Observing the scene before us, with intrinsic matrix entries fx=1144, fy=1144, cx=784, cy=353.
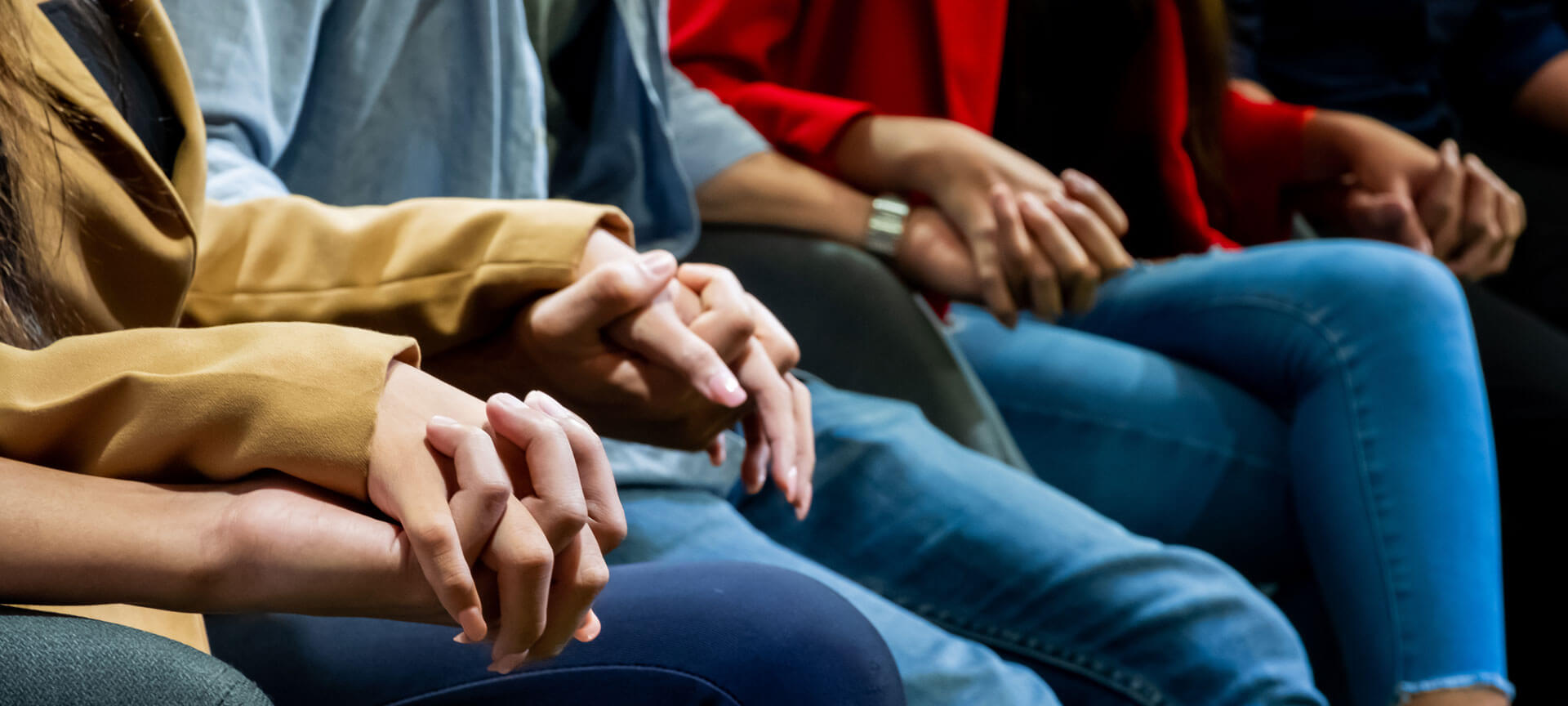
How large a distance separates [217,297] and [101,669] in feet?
0.74

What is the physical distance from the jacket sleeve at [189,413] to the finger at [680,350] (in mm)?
152

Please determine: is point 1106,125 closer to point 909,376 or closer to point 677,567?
point 909,376

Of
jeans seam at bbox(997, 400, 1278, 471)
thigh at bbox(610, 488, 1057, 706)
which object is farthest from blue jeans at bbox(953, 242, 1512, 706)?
thigh at bbox(610, 488, 1057, 706)

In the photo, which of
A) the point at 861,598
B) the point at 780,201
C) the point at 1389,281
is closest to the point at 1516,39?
the point at 1389,281

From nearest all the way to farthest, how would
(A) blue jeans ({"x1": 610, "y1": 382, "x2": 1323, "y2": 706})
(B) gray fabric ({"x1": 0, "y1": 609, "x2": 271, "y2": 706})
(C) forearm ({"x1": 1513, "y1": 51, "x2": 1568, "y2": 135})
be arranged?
(B) gray fabric ({"x1": 0, "y1": 609, "x2": 271, "y2": 706})
(A) blue jeans ({"x1": 610, "y1": 382, "x2": 1323, "y2": 706})
(C) forearm ({"x1": 1513, "y1": 51, "x2": 1568, "y2": 135})

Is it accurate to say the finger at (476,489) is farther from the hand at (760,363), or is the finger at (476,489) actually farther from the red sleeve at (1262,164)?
the red sleeve at (1262,164)

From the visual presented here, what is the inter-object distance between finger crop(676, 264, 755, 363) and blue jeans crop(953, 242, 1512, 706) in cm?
38

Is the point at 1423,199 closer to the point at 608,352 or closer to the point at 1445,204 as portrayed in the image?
the point at 1445,204

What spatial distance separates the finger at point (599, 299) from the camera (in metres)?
0.40

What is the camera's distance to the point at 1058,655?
1.88 ft

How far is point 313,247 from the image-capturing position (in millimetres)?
421

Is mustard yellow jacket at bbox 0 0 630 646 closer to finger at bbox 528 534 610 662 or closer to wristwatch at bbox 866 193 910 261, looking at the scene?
finger at bbox 528 534 610 662

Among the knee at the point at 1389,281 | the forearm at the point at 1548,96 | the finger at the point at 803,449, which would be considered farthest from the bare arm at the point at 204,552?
the forearm at the point at 1548,96

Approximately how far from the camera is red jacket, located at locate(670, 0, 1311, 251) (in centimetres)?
75
